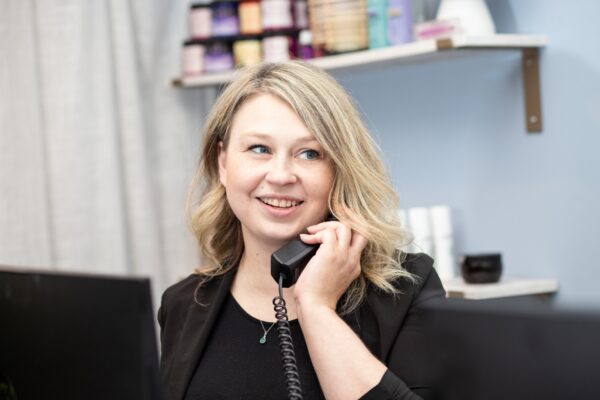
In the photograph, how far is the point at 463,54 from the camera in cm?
262

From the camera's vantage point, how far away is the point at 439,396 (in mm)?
Answer: 807

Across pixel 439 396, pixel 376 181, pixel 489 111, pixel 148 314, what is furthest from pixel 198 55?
pixel 439 396

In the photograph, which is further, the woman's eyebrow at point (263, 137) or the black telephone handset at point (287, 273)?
the woman's eyebrow at point (263, 137)

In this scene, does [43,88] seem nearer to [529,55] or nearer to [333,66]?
[333,66]

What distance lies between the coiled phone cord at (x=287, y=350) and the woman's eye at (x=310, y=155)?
218mm

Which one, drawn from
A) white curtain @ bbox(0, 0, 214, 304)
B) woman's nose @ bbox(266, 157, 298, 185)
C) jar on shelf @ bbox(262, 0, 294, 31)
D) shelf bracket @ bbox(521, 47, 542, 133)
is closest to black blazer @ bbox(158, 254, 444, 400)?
woman's nose @ bbox(266, 157, 298, 185)

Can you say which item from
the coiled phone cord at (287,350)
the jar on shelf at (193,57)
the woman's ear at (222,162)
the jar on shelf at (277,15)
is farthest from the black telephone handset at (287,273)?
the jar on shelf at (193,57)

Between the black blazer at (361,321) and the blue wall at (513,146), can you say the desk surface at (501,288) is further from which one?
the black blazer at (361,321)

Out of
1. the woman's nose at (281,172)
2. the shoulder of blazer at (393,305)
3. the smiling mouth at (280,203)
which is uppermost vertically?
the woman's nose at (281,172)

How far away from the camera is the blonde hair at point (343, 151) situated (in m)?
1.77

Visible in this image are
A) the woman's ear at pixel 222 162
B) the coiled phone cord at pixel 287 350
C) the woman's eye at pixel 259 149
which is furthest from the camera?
the woman's ear at pixel 222 162

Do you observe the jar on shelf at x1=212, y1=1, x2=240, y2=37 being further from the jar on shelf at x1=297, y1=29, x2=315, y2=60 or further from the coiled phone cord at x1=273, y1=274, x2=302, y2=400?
the coiled phone cord at x1=273, y1=274, x2=302, y2=400

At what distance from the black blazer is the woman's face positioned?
0.17m

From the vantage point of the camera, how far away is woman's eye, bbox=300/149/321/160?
1.78 meters
